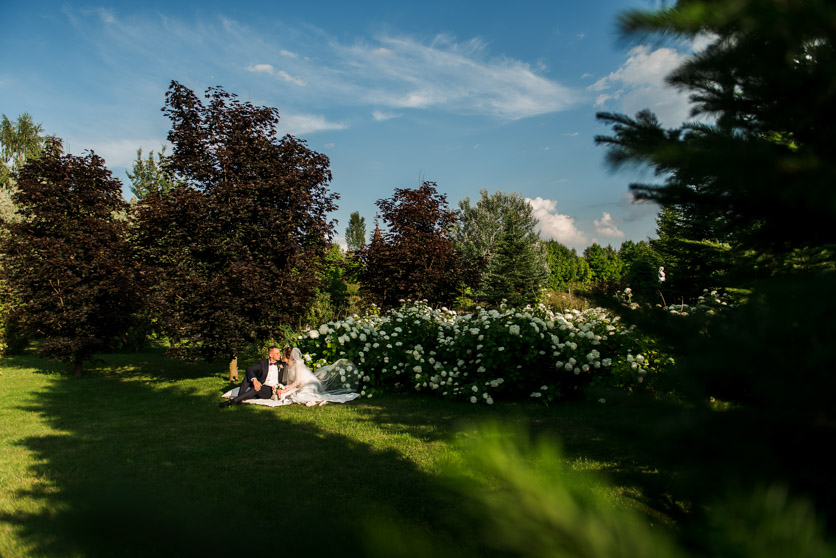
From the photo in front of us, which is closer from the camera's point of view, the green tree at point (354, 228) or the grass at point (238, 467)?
the grass at point (238, 467)

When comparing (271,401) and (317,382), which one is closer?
(271,401)

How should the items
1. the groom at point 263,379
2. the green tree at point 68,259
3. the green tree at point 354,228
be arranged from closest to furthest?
the groom at point 263,379 < the green tree at point 68,259 < the green tree at point 354,228

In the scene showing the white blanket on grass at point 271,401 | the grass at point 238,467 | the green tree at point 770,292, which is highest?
the green tree at point 770,292

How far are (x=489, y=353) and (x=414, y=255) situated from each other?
6.44 m

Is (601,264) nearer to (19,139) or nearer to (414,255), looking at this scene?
(414,255)

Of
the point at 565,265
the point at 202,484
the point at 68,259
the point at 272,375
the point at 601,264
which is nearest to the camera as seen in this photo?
the point at 202,484

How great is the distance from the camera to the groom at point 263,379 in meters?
8.76

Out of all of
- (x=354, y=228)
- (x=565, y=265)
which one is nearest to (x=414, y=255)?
(x=565, y=265)

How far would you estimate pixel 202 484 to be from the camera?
4.57m

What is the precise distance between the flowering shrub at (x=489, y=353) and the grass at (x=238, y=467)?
483 millimetres

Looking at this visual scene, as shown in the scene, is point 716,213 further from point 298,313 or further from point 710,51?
point 298,313

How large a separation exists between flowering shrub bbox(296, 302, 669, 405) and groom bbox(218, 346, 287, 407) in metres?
0.86

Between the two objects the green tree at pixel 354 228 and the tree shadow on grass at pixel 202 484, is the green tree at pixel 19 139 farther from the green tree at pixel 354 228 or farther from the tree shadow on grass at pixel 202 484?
the green tree at pixel 354 228

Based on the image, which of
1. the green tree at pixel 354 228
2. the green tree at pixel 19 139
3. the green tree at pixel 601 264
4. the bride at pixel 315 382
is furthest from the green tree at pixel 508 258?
the green tree at pixel 354 228
